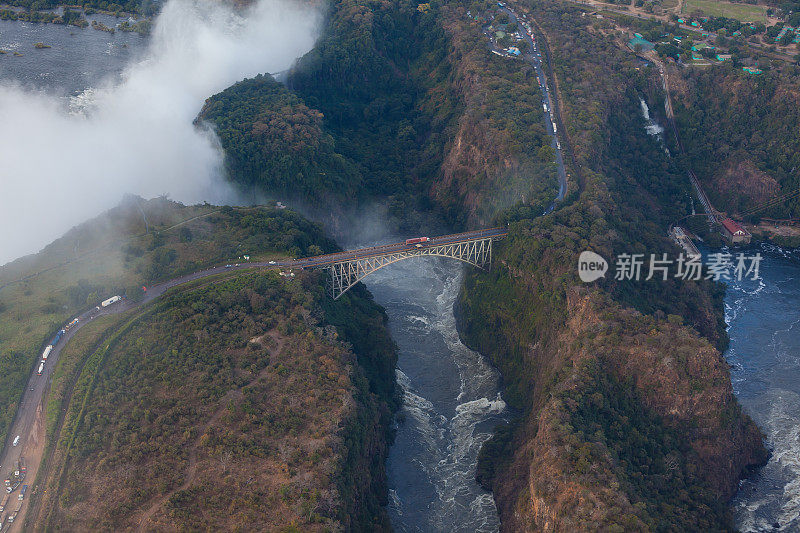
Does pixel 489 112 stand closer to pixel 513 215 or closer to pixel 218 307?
pixel 513 215

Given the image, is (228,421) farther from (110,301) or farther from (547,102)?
(547,102)

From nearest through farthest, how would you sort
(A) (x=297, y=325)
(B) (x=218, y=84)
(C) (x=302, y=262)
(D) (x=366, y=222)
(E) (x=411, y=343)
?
(A) (x=297, y=325)
(C) (x=302, y=262)
(E) (x=411, y=343)
(D) (x=366, y=222)
(B) (x=218, y=84)

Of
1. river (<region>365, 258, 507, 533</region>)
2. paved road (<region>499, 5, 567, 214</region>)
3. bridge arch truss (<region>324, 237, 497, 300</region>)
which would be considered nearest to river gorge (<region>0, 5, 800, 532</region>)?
river (<region>365, 258, 507, 533</region>)

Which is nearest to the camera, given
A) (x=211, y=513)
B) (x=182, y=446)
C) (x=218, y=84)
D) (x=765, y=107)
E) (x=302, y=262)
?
(x=211, y=513)

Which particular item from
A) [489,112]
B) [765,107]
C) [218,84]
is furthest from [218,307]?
[765,107]

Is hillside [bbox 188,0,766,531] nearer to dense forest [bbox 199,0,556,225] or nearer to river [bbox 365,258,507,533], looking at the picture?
dense forest [bbox 199,0,556,225]

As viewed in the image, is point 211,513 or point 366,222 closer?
point 211,513

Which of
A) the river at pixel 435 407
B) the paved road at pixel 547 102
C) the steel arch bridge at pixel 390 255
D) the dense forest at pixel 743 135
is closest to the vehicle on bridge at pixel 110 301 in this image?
the steel arch bridge at pixel 390 255
